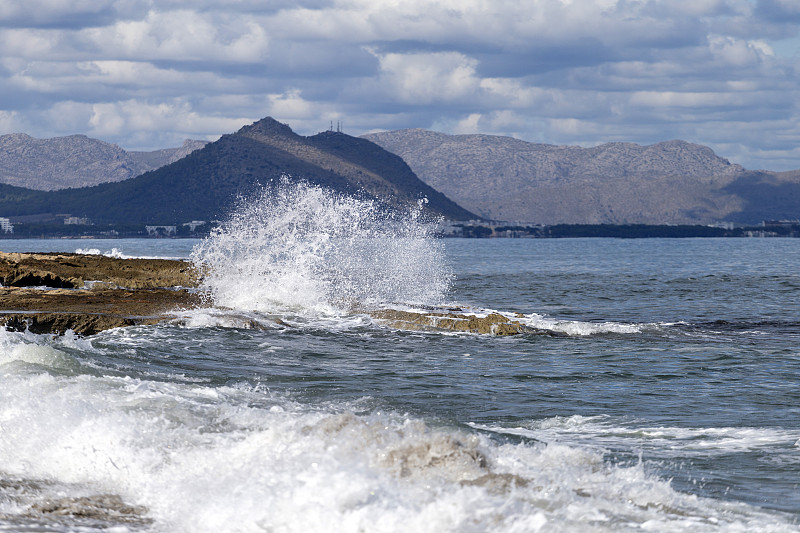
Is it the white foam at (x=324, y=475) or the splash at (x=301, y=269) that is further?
the splash at (x=301, y=269)

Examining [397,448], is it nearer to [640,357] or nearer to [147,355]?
[147,355]

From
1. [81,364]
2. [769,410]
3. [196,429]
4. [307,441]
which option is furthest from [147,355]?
[769,410]

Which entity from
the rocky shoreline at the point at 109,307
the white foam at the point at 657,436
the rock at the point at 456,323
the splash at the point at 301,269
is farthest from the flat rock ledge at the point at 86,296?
the white foam at the point at 657,436

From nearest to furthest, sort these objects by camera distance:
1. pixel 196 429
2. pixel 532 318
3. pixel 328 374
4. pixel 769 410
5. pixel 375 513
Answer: pixel 375 513, pixel 196 429, pixel 769 410, pixel 328 374, pixel 532 318

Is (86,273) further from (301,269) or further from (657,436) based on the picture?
(657,436)

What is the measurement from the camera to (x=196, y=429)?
35.3ft

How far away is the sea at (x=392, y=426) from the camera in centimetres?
794

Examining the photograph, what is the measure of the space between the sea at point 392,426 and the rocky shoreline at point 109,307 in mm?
712

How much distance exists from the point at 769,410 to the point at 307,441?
27.7 ft

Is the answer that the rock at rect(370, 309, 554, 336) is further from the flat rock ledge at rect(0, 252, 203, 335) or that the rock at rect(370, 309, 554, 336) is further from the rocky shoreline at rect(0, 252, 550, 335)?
the flat rock ledge at rect(0, 252, 203, 335)

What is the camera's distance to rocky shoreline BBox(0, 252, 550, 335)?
71.2 feet

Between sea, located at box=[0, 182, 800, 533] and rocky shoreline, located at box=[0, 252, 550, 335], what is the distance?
0.71 m

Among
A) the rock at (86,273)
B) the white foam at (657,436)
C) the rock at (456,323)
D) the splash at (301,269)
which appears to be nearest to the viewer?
the white foam at (657,436)

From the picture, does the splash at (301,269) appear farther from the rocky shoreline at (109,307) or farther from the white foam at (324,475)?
the white foam at (324,475)
